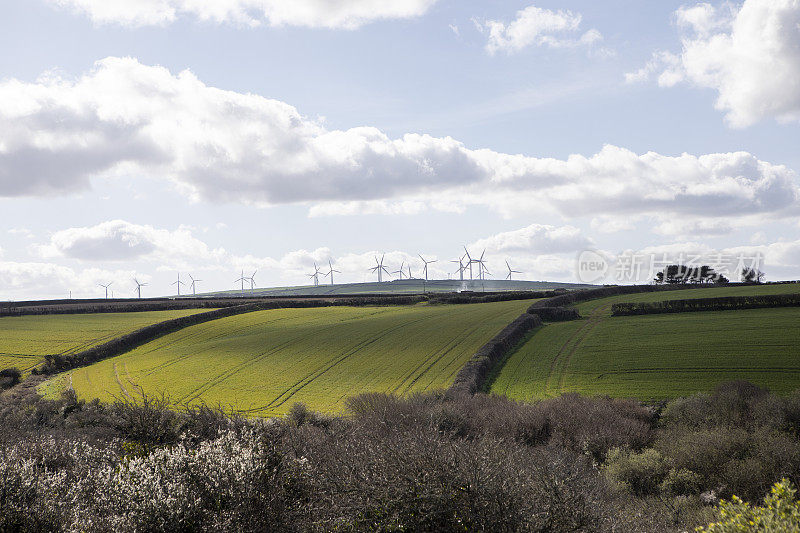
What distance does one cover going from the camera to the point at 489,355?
182 feet

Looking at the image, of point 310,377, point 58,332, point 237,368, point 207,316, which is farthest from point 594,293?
point 58,332

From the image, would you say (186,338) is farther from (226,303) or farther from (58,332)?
(226,303)

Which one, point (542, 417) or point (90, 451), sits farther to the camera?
point (542, 417)

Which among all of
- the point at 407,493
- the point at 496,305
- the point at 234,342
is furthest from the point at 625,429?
the point at 496,305

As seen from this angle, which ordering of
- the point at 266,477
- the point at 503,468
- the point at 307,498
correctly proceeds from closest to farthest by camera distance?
1. the point at 503,468
2. the point at 266,477
3. the point at 307,498

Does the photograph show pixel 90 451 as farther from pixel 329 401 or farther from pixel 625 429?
pixel 625 429

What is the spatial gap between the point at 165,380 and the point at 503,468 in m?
47.5

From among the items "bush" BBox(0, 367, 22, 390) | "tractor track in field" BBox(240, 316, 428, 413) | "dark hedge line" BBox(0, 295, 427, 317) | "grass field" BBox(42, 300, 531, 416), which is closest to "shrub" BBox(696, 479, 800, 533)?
"grass field" BBox(42, 300, 531, 416)

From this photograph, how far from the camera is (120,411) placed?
34938 mm

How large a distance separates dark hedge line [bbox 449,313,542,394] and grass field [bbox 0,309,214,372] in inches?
A: 1888

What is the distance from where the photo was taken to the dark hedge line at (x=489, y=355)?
154ft

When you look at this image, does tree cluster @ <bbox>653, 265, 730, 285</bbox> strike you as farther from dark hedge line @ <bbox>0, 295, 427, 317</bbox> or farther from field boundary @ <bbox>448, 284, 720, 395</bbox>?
dark hedge line @ <bbox>0, 295, 427, 317</bbox>

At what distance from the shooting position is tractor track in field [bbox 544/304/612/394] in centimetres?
4794

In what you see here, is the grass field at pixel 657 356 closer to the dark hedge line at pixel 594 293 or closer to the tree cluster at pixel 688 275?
the dark hedge line at pixel 594 293
